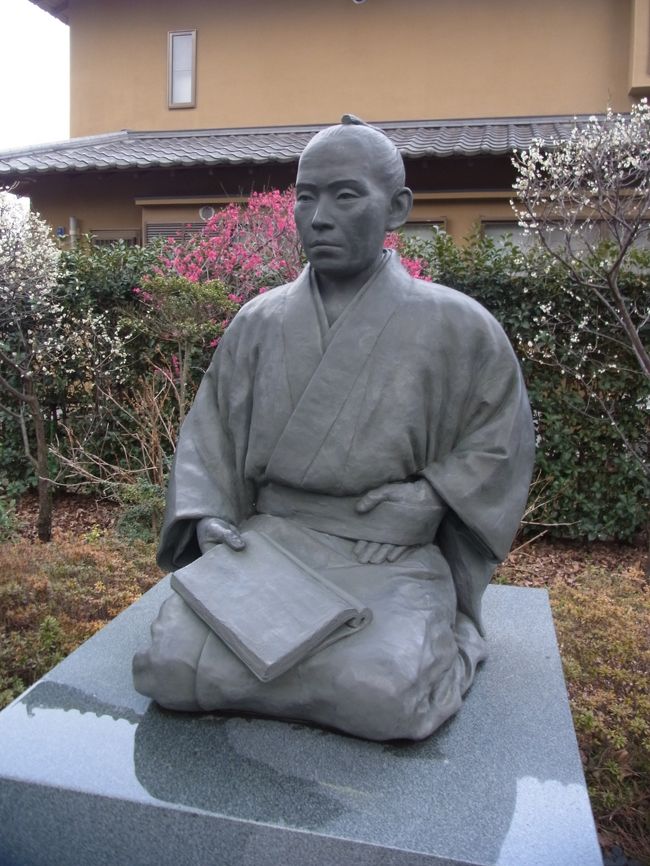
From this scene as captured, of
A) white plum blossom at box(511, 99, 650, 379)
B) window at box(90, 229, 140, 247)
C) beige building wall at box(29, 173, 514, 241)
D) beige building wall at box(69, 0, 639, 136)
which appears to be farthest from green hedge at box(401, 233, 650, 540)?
window at box(90, 229, 140, 247)

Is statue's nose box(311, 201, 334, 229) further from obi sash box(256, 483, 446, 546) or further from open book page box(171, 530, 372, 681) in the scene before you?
open book page box(171, 530, 372, 681)

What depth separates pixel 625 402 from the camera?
20.0ft

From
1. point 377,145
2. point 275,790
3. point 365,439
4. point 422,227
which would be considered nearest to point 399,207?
point 377,145

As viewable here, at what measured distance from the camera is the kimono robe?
8.09 ft

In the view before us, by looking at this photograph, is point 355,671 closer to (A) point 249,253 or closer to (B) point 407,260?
(B) point 407,260

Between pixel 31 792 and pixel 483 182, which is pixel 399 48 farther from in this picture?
pixel 31 792

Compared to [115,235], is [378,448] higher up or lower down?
lower down

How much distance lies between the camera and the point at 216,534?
2.53 meters

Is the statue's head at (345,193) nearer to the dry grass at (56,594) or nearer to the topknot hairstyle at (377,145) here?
the topknot hairstyle at (377,145)

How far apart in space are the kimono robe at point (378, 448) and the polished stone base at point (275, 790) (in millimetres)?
142

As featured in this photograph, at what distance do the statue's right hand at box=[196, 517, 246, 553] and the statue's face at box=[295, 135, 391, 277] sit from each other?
2.99ft

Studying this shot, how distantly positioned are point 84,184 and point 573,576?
8.01 m

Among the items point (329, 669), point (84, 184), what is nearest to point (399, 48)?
point (84, 184)

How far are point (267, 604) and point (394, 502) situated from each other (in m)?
0.54
